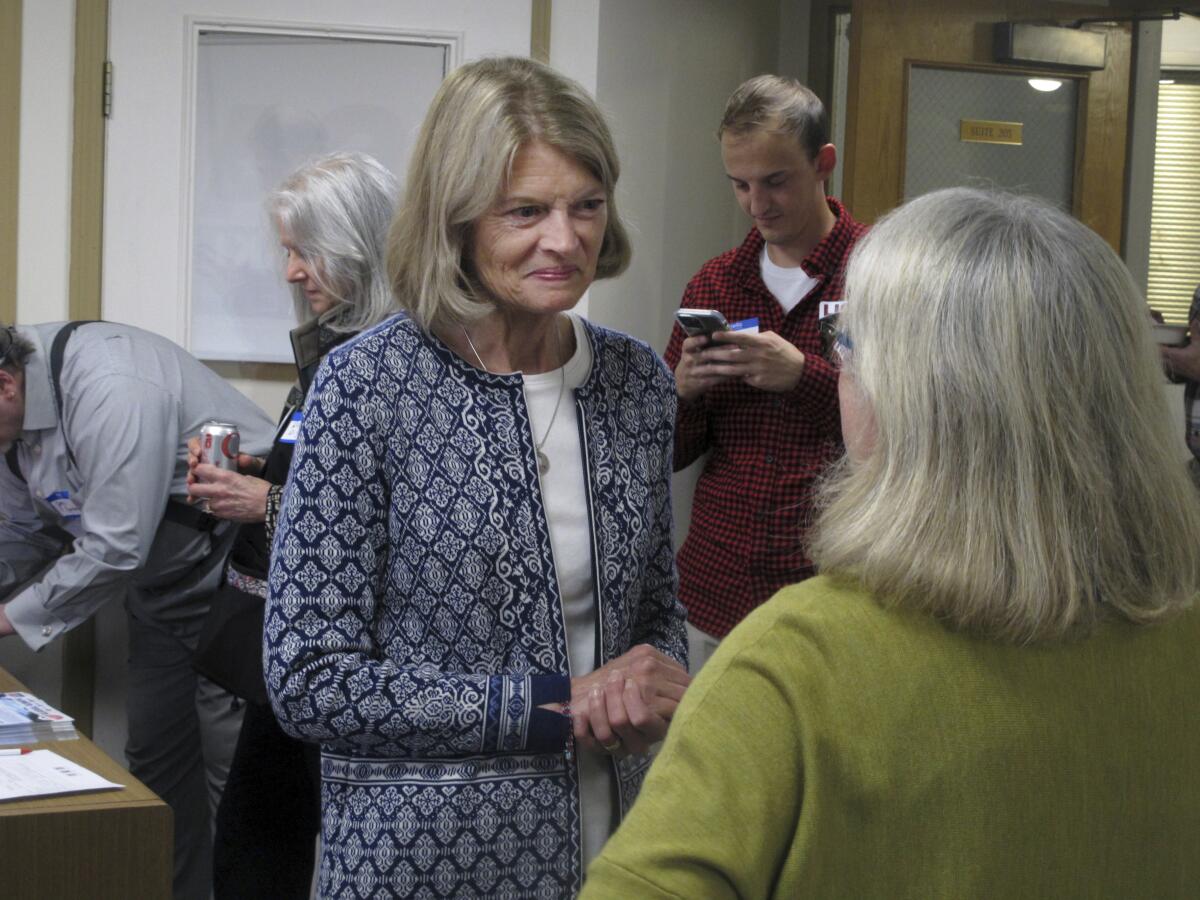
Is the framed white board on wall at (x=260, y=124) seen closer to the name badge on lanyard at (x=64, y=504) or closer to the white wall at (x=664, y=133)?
the white wall at (x=664, y=133)

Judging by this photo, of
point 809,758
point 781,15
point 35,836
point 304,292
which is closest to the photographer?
point 809,758

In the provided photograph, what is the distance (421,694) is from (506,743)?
4.2 inches

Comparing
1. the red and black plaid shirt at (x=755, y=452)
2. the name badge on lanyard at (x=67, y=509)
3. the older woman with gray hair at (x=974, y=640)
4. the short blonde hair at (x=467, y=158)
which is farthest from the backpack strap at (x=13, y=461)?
the older woman with gray hair at (x=974, y=640)

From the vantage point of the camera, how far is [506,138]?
5.21ft

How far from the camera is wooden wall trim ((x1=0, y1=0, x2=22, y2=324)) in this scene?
3.66 meters

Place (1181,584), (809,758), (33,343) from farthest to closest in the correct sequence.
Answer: (33,343), (1181,584), (809,758)

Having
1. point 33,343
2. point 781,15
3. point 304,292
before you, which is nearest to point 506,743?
point 304,292

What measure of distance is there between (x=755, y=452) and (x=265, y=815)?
45.3 inches

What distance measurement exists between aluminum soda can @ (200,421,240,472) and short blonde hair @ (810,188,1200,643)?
195cm

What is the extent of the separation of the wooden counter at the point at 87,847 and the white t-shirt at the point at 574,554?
0.74 metres

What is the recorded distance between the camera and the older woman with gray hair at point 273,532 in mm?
2508

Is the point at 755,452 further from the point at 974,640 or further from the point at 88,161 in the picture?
the point at 88,161

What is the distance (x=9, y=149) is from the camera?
3.68 m

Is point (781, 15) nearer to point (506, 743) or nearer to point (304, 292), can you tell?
point (304, 292)
